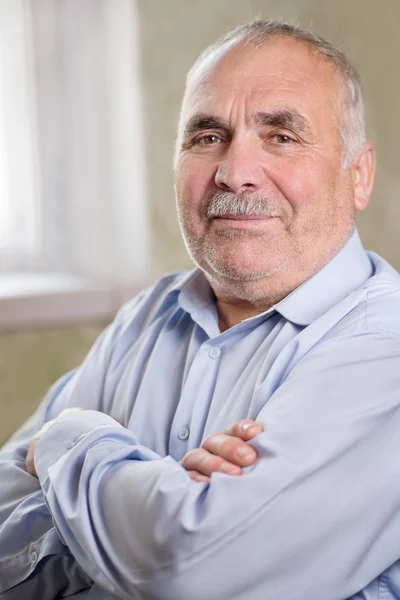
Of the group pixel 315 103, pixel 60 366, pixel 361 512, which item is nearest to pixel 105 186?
pixel 60 366

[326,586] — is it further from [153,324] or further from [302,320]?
[153,324]

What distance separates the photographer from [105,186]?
2.78 m

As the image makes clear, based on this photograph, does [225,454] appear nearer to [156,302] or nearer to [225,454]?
[225,454]

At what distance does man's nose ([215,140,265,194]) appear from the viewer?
141 cm

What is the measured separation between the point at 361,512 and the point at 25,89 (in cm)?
210

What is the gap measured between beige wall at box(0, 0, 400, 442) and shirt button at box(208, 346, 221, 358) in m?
1.29

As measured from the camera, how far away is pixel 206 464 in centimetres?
112

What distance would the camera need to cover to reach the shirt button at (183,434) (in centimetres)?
140

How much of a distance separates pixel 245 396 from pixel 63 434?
0.30 meters

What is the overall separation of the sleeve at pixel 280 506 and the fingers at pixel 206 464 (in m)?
0.02

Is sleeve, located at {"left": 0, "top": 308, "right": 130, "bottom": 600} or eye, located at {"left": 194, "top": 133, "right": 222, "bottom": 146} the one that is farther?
eye, located at {"left": 194, "top": 133, "right": 222, "bottom": 146}

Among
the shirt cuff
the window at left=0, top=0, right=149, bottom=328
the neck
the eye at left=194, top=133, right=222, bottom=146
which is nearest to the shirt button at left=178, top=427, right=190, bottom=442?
the shirt cuff

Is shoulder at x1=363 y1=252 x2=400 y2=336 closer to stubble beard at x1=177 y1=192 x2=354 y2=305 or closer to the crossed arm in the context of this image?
stubble beard at x1=177 y1=192 x2=354 y2=305

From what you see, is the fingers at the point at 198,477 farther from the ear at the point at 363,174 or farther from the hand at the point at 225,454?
the ear at the point at 363,174
